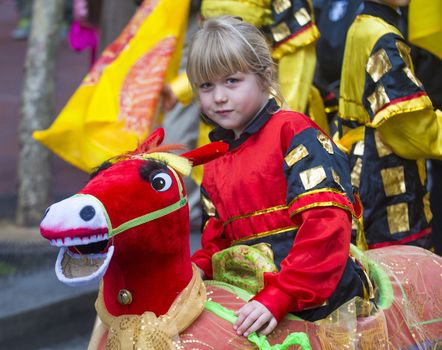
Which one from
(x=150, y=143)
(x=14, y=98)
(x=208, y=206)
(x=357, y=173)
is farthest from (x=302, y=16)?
(x=14, y=98)

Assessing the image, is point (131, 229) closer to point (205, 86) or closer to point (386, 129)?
point (205, 86)

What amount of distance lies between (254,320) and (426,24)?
190 centimetres

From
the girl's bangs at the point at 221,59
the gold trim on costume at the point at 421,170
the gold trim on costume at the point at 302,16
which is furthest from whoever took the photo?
the gold trim on costume at the point at 302,16

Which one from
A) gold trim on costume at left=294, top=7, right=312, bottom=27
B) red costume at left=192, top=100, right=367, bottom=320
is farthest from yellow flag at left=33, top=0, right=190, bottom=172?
red costume at left=192, top=100, right=367, bottom=320

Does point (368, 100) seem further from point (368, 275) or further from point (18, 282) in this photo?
point (18, 282)

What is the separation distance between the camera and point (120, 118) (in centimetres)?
526

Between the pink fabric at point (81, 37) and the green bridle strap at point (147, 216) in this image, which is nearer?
the green bridle strap at point (147, 216)

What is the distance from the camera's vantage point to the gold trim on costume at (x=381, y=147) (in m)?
4.07

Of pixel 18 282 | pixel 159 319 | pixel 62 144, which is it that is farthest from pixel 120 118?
pixel 159 319

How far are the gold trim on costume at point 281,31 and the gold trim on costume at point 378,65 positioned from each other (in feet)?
2.93

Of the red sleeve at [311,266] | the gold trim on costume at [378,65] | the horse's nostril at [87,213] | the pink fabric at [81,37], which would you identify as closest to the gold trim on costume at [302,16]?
the gold trim on costume at [378,65]

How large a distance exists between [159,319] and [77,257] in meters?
0.30

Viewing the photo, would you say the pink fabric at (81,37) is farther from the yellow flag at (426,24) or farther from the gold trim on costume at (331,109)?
the yellow flag at (426,24)

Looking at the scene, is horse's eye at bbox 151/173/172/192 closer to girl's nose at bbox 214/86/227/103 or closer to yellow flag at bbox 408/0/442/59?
girl's nose at bbox 214/86/227/103
